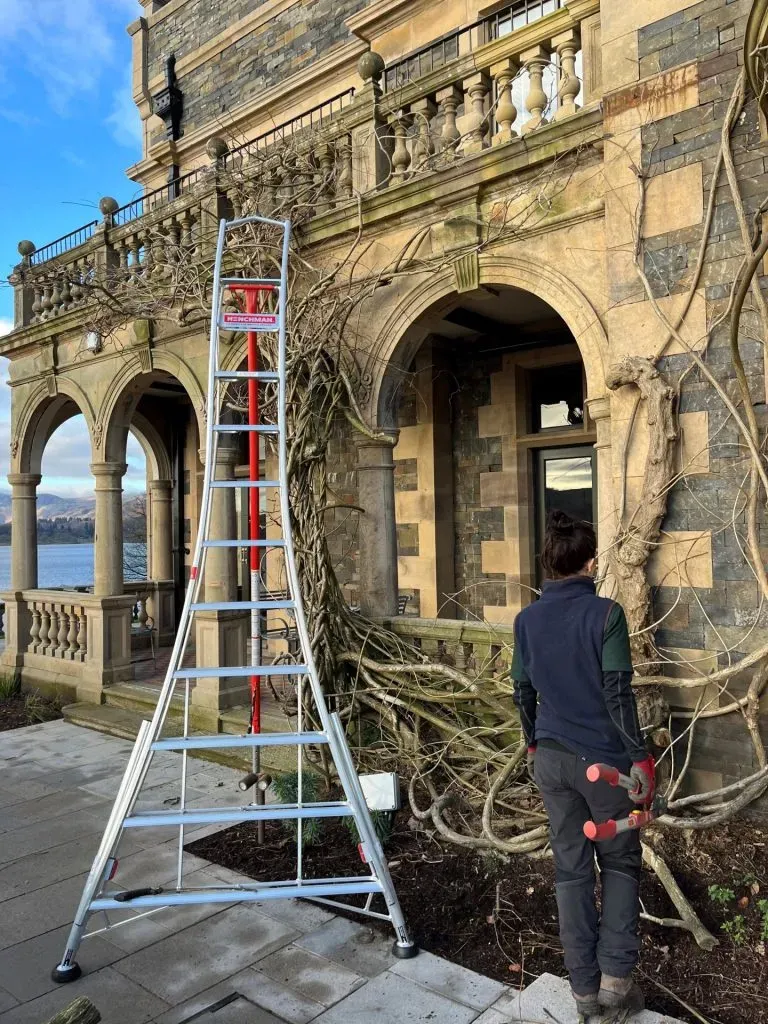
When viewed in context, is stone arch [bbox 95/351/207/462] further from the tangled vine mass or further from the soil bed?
the soil bed

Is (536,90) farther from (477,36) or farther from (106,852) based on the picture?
(106,852)

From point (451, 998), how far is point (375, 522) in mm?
3412

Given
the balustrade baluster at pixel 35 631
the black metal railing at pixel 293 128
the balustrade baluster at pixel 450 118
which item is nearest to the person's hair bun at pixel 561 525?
the balustrade baluster at pixel 450 118

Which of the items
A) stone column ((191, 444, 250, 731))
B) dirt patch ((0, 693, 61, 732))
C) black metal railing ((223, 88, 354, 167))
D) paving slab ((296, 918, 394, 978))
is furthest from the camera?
dirt patch ((0, 693, 61, 732))

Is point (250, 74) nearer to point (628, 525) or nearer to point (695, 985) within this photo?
point (628, 525)

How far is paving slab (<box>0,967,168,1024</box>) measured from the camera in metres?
Answer: 2.62

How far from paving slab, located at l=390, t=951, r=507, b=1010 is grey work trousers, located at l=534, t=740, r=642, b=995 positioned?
0.41 metres

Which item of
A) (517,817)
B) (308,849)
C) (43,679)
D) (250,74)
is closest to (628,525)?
(517,817)

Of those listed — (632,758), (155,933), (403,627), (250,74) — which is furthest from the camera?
(250,74)

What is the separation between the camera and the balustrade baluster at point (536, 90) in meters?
4.72

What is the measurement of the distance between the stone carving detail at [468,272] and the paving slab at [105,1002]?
4.32 metres

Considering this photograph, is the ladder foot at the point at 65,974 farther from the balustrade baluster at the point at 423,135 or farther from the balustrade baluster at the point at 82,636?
the balustrade baluster at the point at 82,636

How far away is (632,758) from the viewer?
92.7 inches

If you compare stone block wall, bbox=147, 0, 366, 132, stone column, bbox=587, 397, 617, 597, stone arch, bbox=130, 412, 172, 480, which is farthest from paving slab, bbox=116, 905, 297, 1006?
stone block wall, bbox=147, 0, 366, 132
